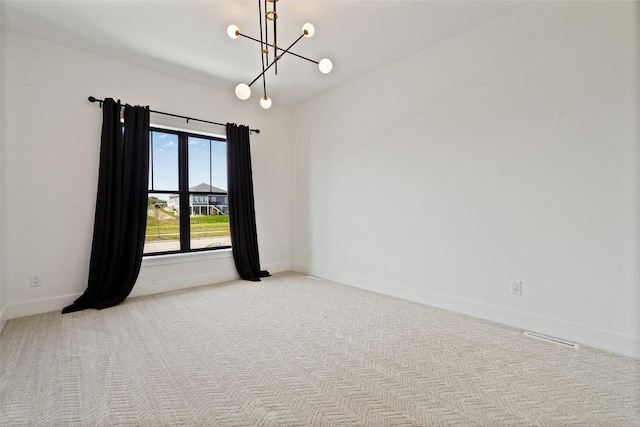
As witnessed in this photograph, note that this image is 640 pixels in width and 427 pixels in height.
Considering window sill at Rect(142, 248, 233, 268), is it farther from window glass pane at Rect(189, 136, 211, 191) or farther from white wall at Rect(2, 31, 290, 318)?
window glass pane at Rect(189, 136, 211, 191)

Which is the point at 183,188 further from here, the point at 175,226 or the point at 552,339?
the point at 552,339

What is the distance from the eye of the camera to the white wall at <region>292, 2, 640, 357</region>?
222 centimetres

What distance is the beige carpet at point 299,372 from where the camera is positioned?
62.4 inches

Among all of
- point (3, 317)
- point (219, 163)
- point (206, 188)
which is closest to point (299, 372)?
point (3, 317)

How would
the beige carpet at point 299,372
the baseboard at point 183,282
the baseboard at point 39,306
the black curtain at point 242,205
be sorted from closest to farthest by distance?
the beige carpet at point 299,372
the baseboard at point 39,306
the baseboard at point 183,282
the black curtain at point 242,205

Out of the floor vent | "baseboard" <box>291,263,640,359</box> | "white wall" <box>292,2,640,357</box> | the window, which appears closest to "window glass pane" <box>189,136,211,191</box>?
the window

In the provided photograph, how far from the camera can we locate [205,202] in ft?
14.2

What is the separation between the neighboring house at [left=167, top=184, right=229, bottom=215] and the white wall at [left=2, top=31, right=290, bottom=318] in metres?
0.73

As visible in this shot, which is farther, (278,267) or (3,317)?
(278,267)

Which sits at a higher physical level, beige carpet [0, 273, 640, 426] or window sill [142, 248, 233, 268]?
window sill [142, 248, 233, 268]

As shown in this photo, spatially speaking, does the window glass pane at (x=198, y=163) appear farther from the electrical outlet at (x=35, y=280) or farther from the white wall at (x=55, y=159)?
the electrical outlet at (x=35, y=280)

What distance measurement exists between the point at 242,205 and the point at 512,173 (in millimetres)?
3290

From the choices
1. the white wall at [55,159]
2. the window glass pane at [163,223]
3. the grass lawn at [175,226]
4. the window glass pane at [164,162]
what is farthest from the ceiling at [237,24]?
the grass lawn at [175,226]

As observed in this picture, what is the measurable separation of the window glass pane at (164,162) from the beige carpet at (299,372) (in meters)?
1.64
